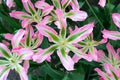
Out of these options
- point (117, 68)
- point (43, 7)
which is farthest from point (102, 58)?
point (43, 7)

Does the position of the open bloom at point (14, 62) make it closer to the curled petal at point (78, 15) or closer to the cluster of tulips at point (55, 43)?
the cluster of tulips at point (55, 43)

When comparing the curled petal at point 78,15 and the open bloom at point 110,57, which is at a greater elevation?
the curled petal at point 78,15

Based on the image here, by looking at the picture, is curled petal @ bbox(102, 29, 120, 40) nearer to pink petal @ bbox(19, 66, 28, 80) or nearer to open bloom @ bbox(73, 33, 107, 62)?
open bloom @ bbox(73, 33, 107, 62)

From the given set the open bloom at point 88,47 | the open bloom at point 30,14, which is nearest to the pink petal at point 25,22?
the open bloom at point 30,14

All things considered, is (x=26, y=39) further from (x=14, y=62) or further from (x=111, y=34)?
(x=111, y=34)

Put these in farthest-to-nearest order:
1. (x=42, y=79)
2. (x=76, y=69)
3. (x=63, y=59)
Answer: (x=42, y=79), (x=76, y=69), (x=63, y=59)

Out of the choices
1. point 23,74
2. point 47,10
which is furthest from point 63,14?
point 23,74

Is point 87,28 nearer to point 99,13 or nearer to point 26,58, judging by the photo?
point 26,58
